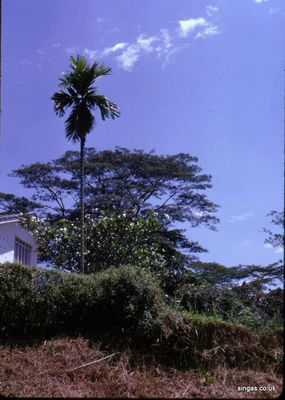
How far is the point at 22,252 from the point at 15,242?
1221 mm

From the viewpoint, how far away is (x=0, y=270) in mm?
9914

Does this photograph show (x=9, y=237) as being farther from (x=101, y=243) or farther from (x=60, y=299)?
(x=60, y=299)

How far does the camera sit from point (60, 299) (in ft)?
31.0

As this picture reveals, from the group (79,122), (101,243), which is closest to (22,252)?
(101,243)

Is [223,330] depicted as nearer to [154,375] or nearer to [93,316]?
[154,375]

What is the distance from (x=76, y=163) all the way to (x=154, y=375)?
21933 millimetres

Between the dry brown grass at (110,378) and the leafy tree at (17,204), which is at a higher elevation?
the leafy tree at (17,204)

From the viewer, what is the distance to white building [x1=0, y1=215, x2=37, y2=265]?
17.8m

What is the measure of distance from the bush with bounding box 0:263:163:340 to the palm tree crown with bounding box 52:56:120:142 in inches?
300

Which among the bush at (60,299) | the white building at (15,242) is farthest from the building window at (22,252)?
the bush at (60,299)

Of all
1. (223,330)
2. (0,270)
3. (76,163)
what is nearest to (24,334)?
(0,270)

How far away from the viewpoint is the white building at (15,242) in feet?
58.5

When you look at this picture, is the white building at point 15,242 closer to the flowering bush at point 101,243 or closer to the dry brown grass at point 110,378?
the flowering bush at point 101,243

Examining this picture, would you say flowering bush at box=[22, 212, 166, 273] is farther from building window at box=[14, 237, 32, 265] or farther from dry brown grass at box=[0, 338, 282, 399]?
dry brown grass at box=[0, 338, 282, 399]
